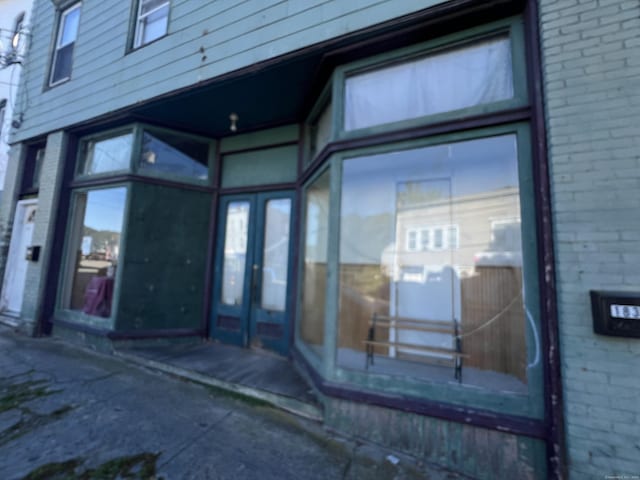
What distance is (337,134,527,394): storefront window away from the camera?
2645 millimetres

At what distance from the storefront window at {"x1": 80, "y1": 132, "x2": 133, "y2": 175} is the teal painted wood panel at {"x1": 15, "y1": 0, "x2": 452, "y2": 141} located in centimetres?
43

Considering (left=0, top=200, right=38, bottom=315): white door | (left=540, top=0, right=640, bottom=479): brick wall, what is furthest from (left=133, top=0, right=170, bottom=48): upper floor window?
(left=540, top=0, right=640, bottom=479): brick wall

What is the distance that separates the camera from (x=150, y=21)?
480 centimetres

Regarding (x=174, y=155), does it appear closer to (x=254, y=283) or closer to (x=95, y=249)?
(x=95, y=249)

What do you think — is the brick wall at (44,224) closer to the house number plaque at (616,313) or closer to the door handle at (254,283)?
the door handle at (254,283)

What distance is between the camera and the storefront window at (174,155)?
15.6 ft

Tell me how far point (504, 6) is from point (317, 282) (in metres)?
3.16

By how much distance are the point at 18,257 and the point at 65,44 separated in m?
4.12

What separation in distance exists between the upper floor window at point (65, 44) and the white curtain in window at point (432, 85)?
228 inches

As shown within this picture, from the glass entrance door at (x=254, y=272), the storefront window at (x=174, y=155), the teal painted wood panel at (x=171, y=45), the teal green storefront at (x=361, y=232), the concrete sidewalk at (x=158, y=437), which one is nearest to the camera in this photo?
the concrete sidewalk at (x=158, y=437)

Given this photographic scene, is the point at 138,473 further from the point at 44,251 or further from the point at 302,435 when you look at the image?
the point at 44,251

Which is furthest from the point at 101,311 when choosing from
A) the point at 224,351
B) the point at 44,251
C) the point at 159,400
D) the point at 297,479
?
the point at 297,479

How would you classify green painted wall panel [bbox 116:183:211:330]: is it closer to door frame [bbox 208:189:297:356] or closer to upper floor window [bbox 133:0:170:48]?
door frame [bbox 208:189:297:356]

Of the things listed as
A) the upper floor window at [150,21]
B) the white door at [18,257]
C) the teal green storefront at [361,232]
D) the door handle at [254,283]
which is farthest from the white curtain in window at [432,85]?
the white door at [18,257]
